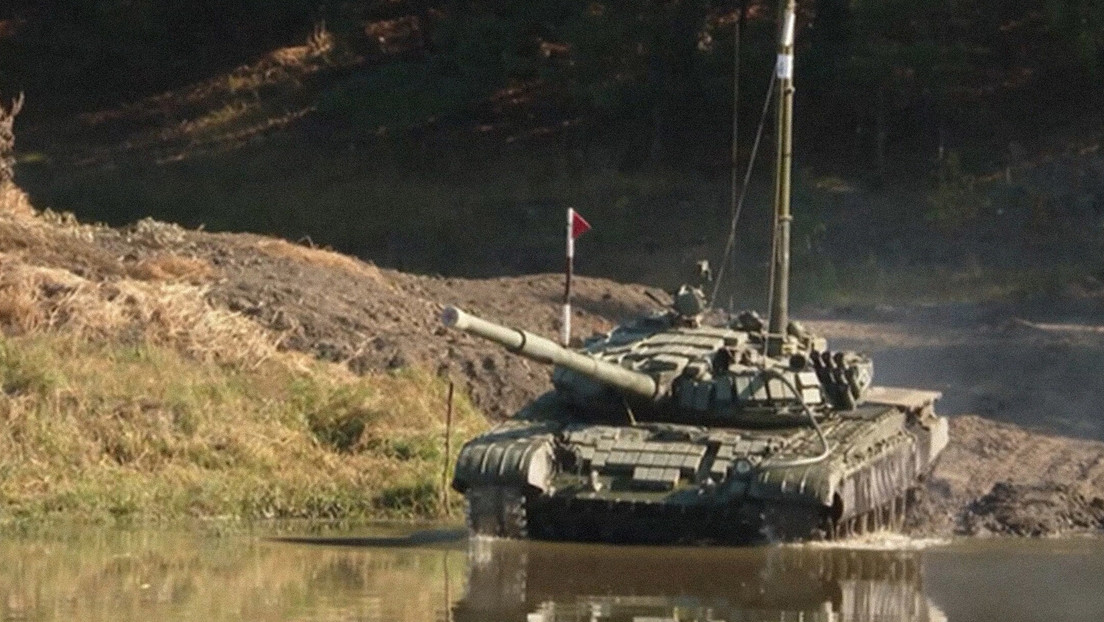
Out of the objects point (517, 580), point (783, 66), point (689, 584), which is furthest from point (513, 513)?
point (783, 66)

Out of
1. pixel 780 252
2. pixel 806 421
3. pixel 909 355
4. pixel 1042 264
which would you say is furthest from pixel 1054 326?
pixel 806 421

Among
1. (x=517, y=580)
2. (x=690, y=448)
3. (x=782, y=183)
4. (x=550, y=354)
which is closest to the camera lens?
(x=517, y=580)

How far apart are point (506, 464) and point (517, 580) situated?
165 cm

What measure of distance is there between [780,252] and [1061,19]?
1759 centimetres

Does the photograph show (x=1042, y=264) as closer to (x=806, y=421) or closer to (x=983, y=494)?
(x=983, y=494)

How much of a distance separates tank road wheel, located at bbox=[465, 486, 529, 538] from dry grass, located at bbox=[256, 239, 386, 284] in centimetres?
950

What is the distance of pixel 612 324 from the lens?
3291 centimetres

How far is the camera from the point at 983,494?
87.1 ft

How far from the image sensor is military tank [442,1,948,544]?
22.6m

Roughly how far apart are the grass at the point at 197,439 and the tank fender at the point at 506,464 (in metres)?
2.32

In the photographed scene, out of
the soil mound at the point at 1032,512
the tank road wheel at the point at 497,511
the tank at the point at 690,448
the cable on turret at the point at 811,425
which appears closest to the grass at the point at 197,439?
the tank at the point at 690,448

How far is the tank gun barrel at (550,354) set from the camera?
21.2 m

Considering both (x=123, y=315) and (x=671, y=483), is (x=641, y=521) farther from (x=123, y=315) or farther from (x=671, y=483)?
(x=123, y=315)

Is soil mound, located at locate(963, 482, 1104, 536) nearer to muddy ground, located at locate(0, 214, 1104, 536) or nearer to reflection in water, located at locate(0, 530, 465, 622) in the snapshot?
muddy ground, located at locate(0, 214, 1104, 536)
